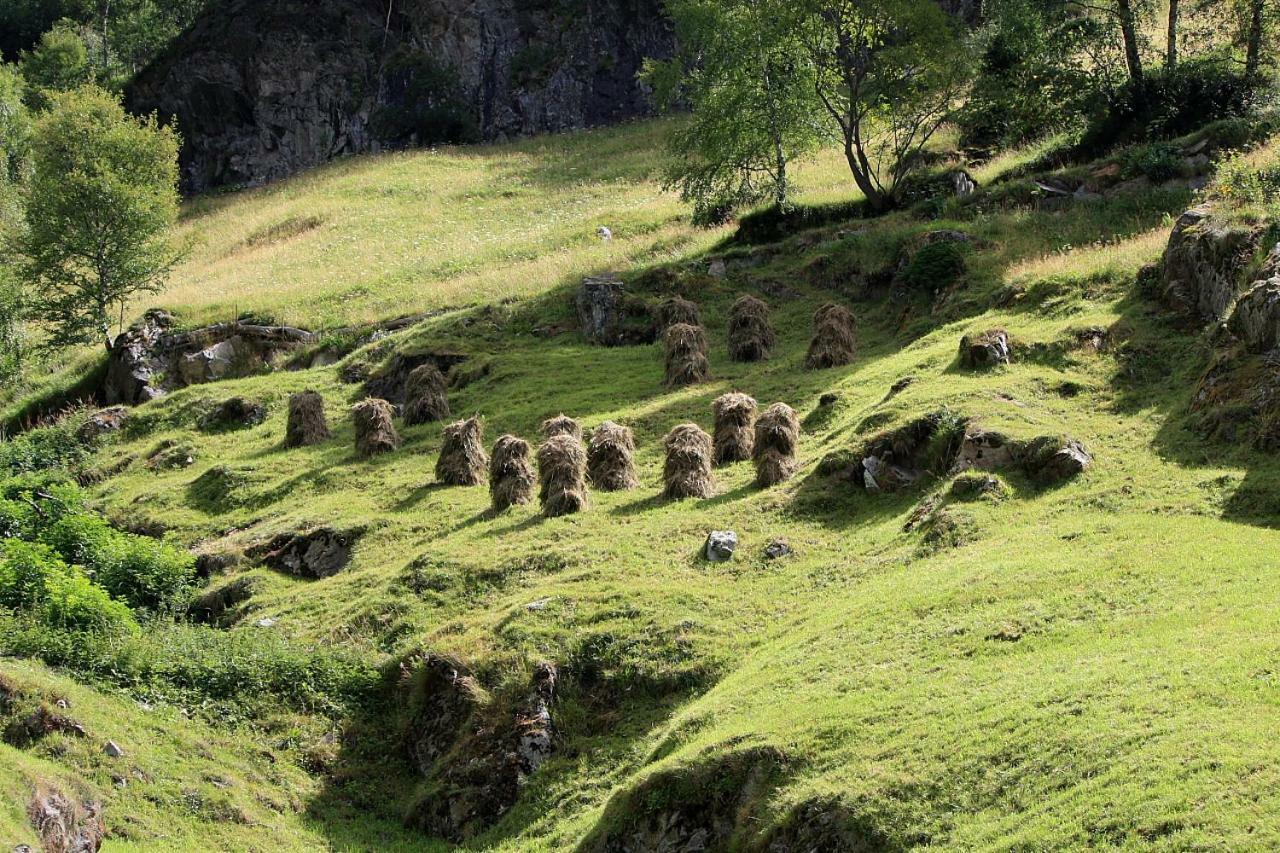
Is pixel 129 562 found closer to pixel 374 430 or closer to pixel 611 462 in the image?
pixel 374 430

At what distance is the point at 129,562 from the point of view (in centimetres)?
2770

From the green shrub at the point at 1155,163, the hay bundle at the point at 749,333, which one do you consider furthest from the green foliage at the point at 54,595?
the green shrub at the point at 1155,163

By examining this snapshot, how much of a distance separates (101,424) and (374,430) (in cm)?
1224

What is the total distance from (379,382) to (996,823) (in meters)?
30.1

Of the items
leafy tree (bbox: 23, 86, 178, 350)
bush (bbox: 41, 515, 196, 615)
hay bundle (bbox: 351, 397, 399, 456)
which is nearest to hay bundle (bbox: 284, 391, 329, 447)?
hay bundle (bbox: 351, 397, 399, 456)

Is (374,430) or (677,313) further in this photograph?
(677,313)

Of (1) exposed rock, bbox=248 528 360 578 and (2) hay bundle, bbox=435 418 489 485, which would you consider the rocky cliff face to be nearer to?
(2) hay bundle, bbox=435 418 489 485

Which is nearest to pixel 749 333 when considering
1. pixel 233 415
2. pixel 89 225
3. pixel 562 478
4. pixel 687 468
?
pixel 687 468

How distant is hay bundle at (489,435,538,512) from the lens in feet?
91.7

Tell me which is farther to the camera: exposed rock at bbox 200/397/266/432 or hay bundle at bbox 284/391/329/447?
exposed rock at bbox 200/397/266/432

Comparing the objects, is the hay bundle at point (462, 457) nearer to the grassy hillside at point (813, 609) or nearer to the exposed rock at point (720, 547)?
the grassy hillside at point (813, 609)

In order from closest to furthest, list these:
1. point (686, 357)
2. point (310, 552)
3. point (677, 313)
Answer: point (310, 552), point (686, 357), point (677, 313)

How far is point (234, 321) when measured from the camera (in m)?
49.2

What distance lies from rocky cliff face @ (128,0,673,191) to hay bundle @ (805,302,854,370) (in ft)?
203
